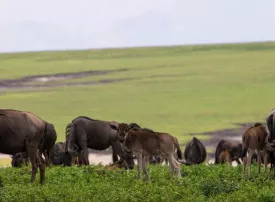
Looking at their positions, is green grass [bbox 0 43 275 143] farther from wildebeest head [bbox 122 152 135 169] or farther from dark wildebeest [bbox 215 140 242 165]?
wildebeest head [bbox 122 152 135 169]

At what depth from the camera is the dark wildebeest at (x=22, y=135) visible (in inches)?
712

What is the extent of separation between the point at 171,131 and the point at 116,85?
35042 millimetres

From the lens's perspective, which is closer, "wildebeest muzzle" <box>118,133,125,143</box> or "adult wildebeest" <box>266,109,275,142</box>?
"wildebeest muzzle" <box>118,133,125,143</box>

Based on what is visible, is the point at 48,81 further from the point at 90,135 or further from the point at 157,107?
the point at 90,135

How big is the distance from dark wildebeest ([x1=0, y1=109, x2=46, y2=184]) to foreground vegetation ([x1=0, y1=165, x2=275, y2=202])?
1.92 feet

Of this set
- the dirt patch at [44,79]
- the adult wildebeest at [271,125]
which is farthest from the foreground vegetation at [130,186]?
the dirt patch at [44,79]

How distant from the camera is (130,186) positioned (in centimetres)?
1730

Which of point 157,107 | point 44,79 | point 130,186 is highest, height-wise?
point 130,186

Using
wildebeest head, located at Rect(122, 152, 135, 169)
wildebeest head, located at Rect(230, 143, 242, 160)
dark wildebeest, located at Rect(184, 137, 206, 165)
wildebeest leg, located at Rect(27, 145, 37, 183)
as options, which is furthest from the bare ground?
wildebeest leg, located at Rect(27, 145, 37, 183)

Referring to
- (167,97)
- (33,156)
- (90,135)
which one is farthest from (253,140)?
(167,97)

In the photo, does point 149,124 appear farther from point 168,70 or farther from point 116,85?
point 168,70

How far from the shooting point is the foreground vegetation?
1577 cm

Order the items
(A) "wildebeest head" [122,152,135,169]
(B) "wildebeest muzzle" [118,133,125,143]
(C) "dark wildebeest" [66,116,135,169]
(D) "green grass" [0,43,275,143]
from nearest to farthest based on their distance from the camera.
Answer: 1. (B) "wildebeest muzzle" [118,133,125,143]
2. (A) "wildebeest head" [122,152,135,169]
3. (C) "dark wildebeest" [66,116,135,169]
4. (D) "green grass" [0,43,275,143]

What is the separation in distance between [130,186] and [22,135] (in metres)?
2.82
